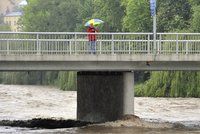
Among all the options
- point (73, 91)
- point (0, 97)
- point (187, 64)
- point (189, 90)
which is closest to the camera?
point (187, 64)

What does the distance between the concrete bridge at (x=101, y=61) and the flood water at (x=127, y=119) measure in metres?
2.14

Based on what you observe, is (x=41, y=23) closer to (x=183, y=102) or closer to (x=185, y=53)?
(x=183, y=102)

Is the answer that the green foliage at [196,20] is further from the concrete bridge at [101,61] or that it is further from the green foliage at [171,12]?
the concrete bridge at [101,61]

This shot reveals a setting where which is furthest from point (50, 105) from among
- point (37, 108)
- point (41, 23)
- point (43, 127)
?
point (41, 23)

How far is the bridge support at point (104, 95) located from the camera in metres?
38.7

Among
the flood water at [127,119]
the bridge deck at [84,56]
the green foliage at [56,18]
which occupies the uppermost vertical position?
the green foliage at [56,18]

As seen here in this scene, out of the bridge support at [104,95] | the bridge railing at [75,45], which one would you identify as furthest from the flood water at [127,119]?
the bridge railing at [75,45]

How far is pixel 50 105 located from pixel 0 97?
42.2ft

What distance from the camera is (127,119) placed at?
38.1 meters

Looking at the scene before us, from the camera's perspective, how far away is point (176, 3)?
258ft

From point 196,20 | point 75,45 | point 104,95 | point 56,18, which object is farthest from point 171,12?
point 75,45

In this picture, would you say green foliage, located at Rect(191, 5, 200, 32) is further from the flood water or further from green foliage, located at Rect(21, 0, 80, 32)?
green foliage, located at Rect(21, 0, 80, 32)

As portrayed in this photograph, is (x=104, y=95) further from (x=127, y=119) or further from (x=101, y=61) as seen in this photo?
(x=101, y=61)

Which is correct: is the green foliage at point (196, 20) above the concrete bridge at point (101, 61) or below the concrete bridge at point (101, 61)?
above
